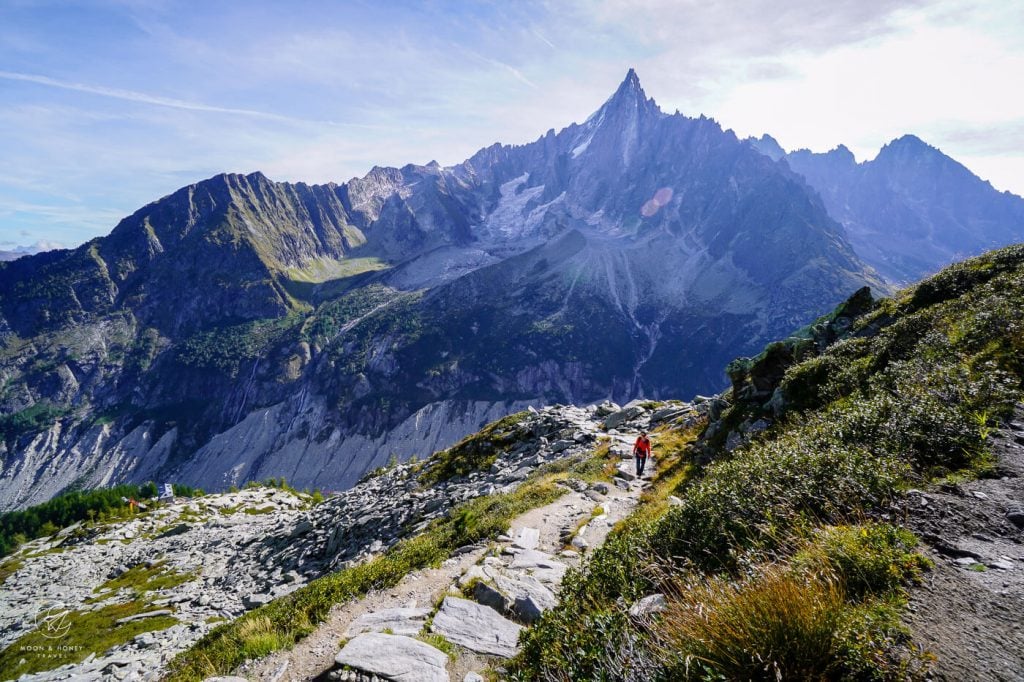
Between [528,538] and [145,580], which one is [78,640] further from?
[528,538]

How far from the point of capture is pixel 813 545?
549 cm

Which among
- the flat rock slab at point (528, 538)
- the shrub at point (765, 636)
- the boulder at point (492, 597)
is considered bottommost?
the flat rock slab at point (528, 538)

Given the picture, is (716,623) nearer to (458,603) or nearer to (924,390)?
(458,603)

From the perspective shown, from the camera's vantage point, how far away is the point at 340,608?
10.8m

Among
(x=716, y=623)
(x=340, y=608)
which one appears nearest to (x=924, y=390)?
(x=716, y=623)

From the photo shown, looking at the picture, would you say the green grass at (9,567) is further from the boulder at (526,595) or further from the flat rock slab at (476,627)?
the boulder at (526,595)

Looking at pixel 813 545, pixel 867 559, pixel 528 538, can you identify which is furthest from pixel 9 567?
pixel 867 559

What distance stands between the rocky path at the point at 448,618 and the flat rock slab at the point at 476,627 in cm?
2

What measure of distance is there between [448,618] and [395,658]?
5.27 ft

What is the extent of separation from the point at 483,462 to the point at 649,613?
26582 millimetres

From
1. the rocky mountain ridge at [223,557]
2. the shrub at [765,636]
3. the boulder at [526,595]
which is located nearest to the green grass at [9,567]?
the rocky mountain ridge at [223,557]

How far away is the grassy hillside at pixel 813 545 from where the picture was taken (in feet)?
13.0

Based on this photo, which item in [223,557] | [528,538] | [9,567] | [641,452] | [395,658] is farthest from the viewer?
[9,567]

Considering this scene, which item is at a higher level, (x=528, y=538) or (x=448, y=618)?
(x=448, y=618)
